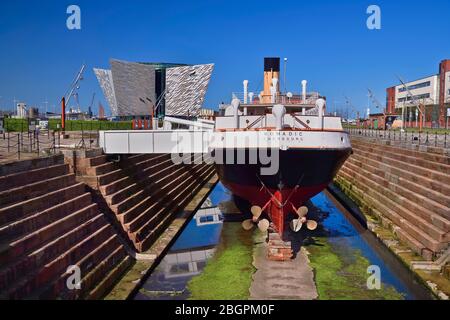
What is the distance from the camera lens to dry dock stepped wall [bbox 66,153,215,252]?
52.4 ft

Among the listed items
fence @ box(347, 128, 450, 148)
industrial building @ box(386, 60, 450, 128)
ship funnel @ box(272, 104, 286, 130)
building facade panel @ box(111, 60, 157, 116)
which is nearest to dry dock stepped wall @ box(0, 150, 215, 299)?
ship funnel @ box(272, 104, 286, 130)

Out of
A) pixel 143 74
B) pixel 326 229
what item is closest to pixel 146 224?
pixel 326 229

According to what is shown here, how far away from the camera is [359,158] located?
1339 inches

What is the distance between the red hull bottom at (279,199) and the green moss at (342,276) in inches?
77.2

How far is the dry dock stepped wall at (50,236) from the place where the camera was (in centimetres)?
976

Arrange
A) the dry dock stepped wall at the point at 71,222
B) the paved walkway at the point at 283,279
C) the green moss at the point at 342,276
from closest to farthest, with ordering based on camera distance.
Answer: the dry dock stepped wall at the point at 71,222 → the paved walkway at the point at 283,279 → the green moss at the point at 342,276

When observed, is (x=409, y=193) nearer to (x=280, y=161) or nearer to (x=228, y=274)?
(x=280, y=161)

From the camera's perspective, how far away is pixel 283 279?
14.4 m

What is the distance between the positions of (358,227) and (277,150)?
8383mm

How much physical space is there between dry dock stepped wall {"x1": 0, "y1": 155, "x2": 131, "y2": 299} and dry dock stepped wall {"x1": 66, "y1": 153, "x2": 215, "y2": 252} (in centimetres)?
96


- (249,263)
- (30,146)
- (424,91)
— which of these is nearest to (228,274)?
(249,263)

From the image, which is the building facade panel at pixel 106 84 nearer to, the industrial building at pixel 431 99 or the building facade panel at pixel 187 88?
the building facade panel at pixel 187 88

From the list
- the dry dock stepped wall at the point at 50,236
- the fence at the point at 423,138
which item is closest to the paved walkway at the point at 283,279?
the dry dock stepped wall at the point at 50,236

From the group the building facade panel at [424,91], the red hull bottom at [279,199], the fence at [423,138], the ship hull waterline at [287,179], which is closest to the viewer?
the ship hull waterline at [287,179]
